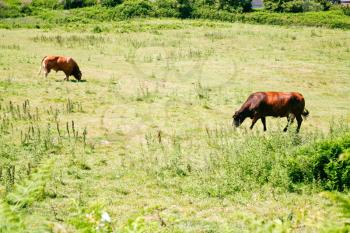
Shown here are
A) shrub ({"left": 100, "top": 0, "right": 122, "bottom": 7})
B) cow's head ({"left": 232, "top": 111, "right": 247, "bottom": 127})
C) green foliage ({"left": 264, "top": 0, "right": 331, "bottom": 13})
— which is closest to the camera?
cow's head ({"left": 232, "top": 111, "right": 247, "bottom": 127})

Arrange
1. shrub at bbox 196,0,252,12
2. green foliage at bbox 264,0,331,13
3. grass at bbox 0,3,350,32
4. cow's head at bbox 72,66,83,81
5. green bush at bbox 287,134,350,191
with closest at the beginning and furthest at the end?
1. green bush at bbox 287,134,350,191
2. cow's head at bbox 72,66,83,81
3. grass at bbox 0,3,350,32
4. shrub at bbox 196,0,252,12
5. green foliage at bbox 264,0,331,13

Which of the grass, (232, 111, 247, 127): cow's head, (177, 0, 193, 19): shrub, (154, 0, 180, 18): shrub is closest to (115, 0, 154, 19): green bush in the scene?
the grass

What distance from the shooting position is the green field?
7.17 metres

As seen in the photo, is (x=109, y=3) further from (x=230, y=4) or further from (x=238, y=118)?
(x=238, y=118)

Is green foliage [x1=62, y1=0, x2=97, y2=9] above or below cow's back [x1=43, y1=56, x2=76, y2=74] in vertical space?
above

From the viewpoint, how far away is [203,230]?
23.2 feet

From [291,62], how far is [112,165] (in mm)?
18061

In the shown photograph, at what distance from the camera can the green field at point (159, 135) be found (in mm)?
7165

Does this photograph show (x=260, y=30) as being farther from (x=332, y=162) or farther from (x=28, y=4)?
(x=332, y=162)

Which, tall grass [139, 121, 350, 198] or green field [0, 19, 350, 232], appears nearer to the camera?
green field [0, 19, 350, 232]

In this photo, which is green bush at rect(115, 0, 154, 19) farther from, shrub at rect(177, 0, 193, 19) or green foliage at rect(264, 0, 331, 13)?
green foliage at rect(264, 0, 331, 13)

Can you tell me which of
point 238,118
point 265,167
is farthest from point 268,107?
point 265,167

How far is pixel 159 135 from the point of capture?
11.8 m

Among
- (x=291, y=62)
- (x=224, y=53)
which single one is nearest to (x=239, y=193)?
(x=291, y=62)
